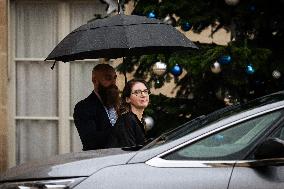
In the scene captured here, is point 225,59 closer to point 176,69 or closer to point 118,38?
point 176,69

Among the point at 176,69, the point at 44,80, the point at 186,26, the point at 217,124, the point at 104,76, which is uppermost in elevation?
the point at 186,26

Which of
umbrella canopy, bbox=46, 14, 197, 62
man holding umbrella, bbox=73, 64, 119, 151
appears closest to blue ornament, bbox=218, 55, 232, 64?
umbrella canopy, bbox=46, 14, 197, 62

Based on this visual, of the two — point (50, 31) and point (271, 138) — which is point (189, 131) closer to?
point (271, 138)

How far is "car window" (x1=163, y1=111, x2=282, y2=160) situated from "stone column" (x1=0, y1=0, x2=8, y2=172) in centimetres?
664

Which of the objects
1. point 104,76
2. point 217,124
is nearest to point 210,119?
point 217,124

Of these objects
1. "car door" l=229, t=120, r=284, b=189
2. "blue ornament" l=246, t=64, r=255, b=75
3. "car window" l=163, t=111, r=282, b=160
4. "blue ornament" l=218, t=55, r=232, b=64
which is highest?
"blue ornament" l=218, t=55, r=232, b=64

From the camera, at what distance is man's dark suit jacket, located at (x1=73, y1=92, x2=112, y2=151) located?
22.5ft

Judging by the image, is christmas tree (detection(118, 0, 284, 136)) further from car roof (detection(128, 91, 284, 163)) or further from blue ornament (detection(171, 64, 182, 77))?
car roof (detection(128, 91, 284, 163))

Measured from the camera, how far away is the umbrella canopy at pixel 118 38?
688cm

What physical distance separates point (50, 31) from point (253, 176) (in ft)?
23.8

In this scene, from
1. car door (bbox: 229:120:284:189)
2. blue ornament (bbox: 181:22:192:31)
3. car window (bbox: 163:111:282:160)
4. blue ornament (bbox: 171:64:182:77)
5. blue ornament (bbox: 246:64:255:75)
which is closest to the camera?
car door (bbox: 229:120:284:189)

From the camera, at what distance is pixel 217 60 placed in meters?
7.81

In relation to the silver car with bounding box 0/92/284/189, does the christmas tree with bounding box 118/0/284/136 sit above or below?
above

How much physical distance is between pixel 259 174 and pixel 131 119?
1.61 m
